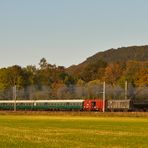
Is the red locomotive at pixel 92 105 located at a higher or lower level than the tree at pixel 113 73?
lower

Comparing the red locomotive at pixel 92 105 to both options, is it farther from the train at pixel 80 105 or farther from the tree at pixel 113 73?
the tree at pixel 113 73

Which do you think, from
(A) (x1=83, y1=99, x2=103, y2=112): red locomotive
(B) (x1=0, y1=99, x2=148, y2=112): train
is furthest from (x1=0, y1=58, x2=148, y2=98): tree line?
(A) (x1=83, y1=99, x2=103, y2=112): red locomotive

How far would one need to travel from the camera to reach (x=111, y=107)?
106 metres

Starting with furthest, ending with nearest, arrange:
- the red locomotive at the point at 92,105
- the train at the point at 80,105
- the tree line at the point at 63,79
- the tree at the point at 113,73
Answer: the tree at the point at 113,73, the tree line at the point at 63,79, the red locomotive at the point at 92,105, the train at the point at 80,105

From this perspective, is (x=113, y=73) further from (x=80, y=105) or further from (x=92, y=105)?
(x=92, y=105)

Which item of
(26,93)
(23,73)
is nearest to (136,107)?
(26,93)

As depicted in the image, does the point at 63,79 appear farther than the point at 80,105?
Yes

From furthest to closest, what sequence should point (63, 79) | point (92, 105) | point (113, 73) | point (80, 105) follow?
point (63, 79)
point (113, 73)
point (80, 105)
point (92, 105)

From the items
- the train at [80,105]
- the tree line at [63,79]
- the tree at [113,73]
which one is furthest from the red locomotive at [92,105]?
the tree at [113,73]

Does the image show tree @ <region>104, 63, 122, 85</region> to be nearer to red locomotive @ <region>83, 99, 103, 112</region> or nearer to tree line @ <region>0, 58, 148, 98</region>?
tree line @ <region>0, 58, 148, 98</region>

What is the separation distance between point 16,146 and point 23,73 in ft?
517

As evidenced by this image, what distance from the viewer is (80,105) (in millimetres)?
111500

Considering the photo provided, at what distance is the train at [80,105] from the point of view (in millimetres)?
104938

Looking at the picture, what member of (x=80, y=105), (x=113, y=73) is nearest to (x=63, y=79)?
(x=113, y=73)
